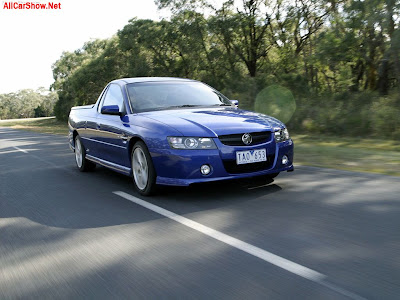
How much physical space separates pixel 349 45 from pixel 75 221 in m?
16.6

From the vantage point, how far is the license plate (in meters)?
5.43

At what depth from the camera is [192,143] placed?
539cm

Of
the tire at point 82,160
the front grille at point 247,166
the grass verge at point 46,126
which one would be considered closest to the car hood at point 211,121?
the front grille at point 247,166

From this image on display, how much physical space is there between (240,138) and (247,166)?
35cm

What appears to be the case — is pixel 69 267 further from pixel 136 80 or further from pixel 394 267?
pixel 136 80

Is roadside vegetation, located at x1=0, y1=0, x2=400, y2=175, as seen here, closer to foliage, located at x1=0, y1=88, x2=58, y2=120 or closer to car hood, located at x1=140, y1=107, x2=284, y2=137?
car hood, located at x1=140, y1=107, x2=284, y2=137

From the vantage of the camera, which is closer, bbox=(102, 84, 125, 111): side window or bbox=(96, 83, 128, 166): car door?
bbox=(96, 83, 128, 166): car door

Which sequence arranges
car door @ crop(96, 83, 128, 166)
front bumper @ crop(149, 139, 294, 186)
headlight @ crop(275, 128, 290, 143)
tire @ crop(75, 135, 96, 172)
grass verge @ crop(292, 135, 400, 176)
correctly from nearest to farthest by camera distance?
1. front bumper @ crop(149, 139, 294, 186)
2. headlight @ crop(275, 128, 290, 143)
3. car door @ crop(96, 83, 128, 166)
4. grass verge @ crop(292, 135, 400, 176)
5. tire @ crop(75, 135, 96, 172)

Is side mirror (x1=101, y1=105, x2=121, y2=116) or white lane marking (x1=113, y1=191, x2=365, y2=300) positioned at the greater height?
side mirror (x1=101, y1=105, x2=121, y2=116)

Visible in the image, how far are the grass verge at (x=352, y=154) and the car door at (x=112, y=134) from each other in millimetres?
3567

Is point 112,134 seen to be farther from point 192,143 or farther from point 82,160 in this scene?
point 82,160

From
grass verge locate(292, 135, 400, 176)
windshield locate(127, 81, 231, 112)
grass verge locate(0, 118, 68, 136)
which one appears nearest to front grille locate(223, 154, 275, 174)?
windshield locate(127, 81, 231, 112)

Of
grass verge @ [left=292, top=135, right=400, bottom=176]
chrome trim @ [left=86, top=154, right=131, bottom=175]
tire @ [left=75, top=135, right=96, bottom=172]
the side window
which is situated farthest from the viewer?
tire @ [left=75, top=135, right=96, bottom=172]

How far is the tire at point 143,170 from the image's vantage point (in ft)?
18.8
